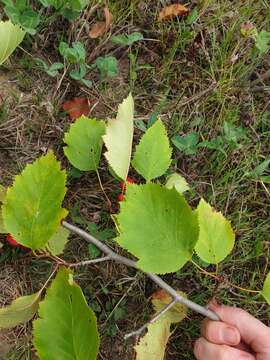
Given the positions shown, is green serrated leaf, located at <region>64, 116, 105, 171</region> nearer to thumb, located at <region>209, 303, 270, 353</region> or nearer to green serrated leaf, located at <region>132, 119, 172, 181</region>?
green serrated leaf, located at <region>132, 119, 172, 181</region>

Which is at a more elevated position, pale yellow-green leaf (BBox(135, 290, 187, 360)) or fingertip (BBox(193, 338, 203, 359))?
pale yellow-green leaf (BBox(135, 290, 187, 360))

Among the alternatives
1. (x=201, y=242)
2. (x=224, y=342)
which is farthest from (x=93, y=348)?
(x=224, y=342)

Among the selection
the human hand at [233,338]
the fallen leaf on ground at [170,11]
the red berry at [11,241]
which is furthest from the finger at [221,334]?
the fallen leaf on ground at [170,11]

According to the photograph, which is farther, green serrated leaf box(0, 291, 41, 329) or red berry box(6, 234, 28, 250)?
red berry box(6, 234, 28, 250)

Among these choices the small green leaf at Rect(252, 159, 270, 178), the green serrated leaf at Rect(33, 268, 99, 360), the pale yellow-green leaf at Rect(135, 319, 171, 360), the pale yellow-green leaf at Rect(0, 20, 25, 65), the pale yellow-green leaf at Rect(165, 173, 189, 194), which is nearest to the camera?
the green serrated leaf at Rect(33, 268, 99, 360)

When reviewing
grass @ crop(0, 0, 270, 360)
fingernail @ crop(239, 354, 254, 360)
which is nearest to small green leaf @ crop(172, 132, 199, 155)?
grass @ crop(0, 0, 270, 360)

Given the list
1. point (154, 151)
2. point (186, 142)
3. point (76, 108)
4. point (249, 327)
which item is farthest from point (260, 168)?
point (76, 108)

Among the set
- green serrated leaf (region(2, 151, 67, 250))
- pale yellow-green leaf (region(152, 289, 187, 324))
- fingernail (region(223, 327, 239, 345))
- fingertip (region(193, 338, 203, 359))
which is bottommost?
fingertip (region(193, 338, 203, 359))
